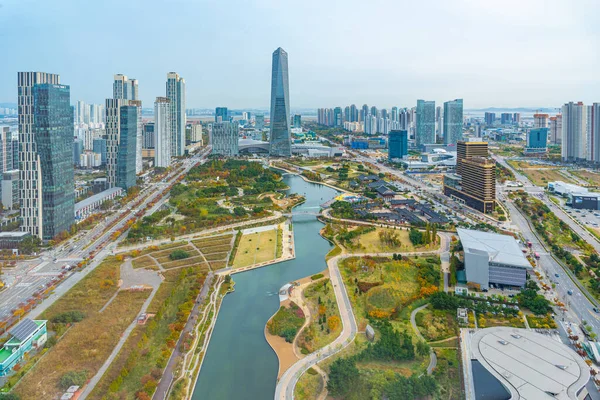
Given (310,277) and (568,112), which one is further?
(568,112)

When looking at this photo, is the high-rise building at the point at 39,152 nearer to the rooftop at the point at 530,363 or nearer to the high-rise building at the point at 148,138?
the rooftop at the point at 530,363

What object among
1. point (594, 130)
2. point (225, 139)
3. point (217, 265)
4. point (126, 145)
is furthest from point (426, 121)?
point (217, 265)

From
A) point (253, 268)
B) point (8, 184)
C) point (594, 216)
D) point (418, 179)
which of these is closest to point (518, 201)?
point (594, 216)

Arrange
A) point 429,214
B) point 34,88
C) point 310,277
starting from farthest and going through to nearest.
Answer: point 429,214, point 34,88, point 310,277

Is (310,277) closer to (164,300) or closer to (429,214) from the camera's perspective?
(164,300)

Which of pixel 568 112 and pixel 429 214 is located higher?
pixel 568 112

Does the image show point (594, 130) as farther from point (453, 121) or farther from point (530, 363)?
point (530, 363)

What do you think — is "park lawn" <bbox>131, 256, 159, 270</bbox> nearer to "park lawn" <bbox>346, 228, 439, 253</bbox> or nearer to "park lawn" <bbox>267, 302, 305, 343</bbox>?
"park lawn" <bbox>267, 302, 305, 343</bbox>
